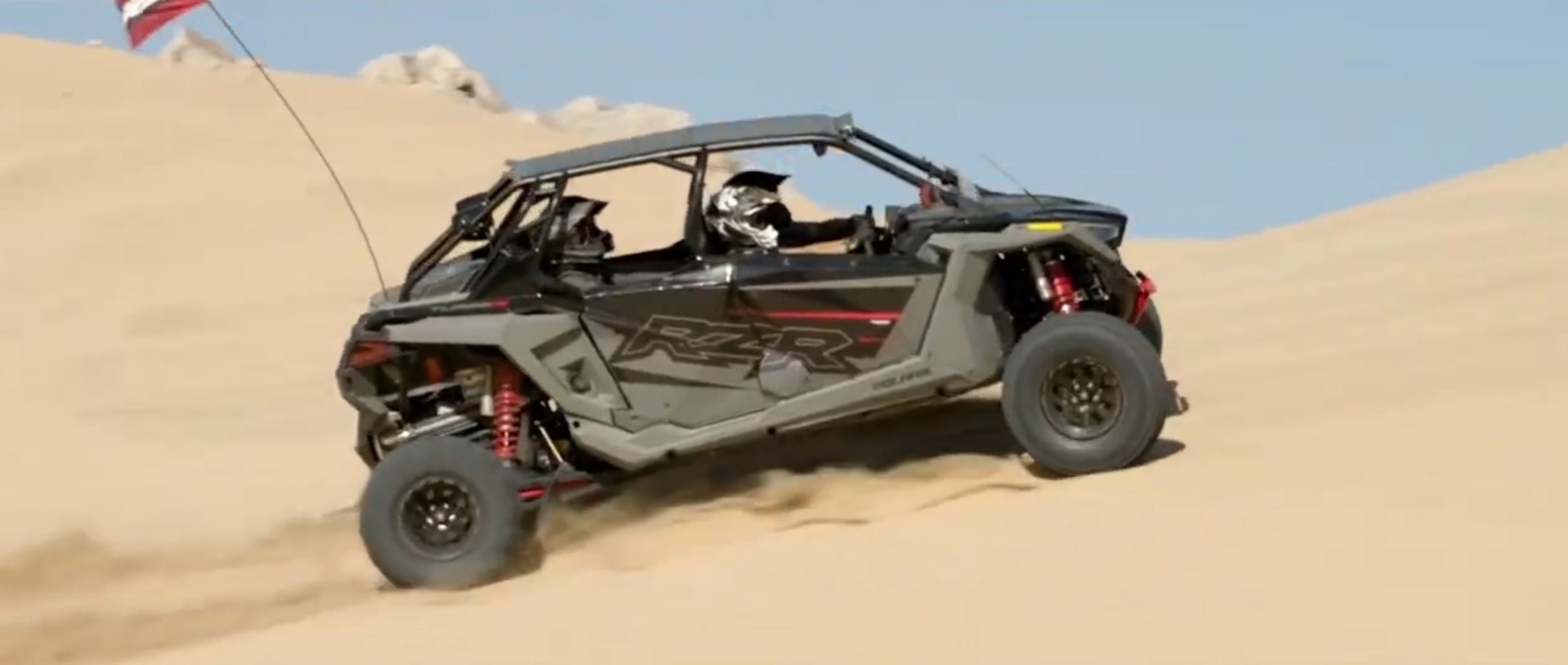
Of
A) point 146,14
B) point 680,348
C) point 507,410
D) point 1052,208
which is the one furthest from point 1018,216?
point 146,14

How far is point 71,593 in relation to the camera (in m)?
9.15

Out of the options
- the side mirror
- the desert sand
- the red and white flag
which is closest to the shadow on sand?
the desert sand

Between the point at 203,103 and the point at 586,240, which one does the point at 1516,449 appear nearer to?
the point at 586,240

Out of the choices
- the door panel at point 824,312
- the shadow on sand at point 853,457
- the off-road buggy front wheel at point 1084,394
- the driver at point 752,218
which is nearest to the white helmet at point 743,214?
the driver at point 752,218

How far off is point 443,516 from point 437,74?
22.2m

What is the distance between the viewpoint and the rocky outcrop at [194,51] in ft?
89.0

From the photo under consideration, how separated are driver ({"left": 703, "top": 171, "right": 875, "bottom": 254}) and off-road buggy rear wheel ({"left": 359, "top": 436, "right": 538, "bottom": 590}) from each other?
124 centimetres

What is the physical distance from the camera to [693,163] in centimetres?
837

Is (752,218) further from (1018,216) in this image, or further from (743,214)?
(1018,216)

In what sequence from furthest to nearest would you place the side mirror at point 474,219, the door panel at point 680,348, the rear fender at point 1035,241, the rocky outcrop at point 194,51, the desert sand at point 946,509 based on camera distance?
the rocky outcrop at point 194,51 < the side mirror at point 474,219 < the door panel at point 680,348 < the rear fender at point 1035,241 < the desert sand at point 946,509

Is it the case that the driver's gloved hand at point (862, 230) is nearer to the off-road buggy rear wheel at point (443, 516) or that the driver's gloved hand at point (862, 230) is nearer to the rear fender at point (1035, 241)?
the rear fender at point (1035, 241)

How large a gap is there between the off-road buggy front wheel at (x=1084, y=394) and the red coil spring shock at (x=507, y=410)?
191 cm

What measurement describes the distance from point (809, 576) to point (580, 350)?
170 cm

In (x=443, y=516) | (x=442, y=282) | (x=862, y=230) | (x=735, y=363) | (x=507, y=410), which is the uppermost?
(x=862, y=230)
